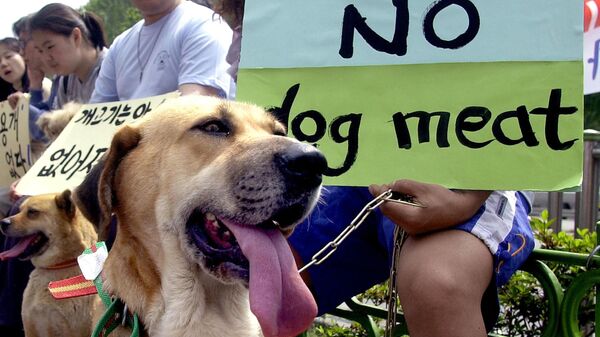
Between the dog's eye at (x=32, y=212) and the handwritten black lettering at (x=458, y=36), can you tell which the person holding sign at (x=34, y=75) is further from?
the handwritten black lettering at (x=458, y=36)

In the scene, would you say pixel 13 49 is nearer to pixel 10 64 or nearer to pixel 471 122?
pixel 10 64

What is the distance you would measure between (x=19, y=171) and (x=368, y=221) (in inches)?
129

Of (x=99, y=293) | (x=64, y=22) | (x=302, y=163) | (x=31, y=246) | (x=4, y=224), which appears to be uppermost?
(x=64, y=22)

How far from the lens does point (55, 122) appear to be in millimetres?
4473

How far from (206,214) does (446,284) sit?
81 centimetres

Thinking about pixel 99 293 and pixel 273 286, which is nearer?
pixel 273 286

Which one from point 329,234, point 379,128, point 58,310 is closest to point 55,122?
point 58,310

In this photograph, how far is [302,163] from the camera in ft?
6.75

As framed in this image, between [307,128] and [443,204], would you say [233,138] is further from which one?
[443,204]

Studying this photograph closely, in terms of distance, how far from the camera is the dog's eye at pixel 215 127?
2371 millimetres

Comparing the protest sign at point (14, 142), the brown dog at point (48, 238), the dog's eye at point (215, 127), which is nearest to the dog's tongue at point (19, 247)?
the brown dog at point (48, 238)

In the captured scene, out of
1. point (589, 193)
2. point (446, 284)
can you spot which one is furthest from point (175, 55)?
point (589, 193)

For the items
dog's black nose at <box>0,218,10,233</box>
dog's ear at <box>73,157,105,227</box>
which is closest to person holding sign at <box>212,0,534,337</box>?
dog's ear at <box>73,157,105,227</box>

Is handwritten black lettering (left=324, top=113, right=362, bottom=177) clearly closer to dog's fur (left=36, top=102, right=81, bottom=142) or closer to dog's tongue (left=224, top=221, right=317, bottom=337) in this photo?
dog's tongue (left=224, top=221, right=317, bottom=337)
